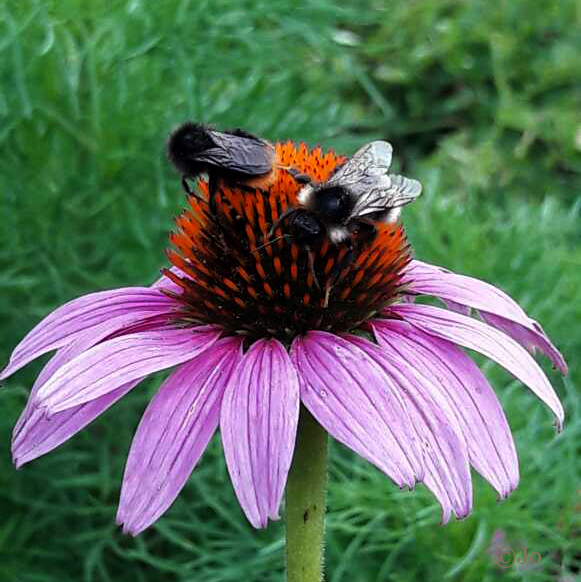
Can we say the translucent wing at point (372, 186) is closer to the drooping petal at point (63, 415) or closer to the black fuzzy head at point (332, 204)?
the black fuzzy head at point (332, 204)

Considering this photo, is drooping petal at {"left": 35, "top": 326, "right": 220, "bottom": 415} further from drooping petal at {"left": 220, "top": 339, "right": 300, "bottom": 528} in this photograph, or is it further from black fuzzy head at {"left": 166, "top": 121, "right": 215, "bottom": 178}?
black fuzzy head at {"left": 166, "top": 121, "right": 215, "bottom": 178}

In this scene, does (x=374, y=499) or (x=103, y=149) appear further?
(x=103, y=149)

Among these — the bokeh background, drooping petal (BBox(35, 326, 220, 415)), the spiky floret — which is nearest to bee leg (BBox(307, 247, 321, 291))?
the spiky floret

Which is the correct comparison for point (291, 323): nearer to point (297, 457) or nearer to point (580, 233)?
point (297, 457)

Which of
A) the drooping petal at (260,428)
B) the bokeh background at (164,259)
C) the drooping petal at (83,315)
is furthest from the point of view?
the bokeh background at (164,259)

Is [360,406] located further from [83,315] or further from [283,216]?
[83,315]

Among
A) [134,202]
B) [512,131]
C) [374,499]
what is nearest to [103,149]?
[134,202]

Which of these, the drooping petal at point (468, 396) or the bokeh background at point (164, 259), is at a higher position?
the drooping petal at point (468, 396)

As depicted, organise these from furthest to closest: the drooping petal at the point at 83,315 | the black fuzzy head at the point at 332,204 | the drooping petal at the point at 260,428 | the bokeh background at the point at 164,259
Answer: the bokeh background at the point at 164,259 → the drooping petal at the point at 83,315 → the black fuzzy head at the point at 332,204 → the drooping petal at the point at 260,428

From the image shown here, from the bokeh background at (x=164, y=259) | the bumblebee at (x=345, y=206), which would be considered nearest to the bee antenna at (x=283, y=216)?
the bumblebee at (x=345, y=206)
